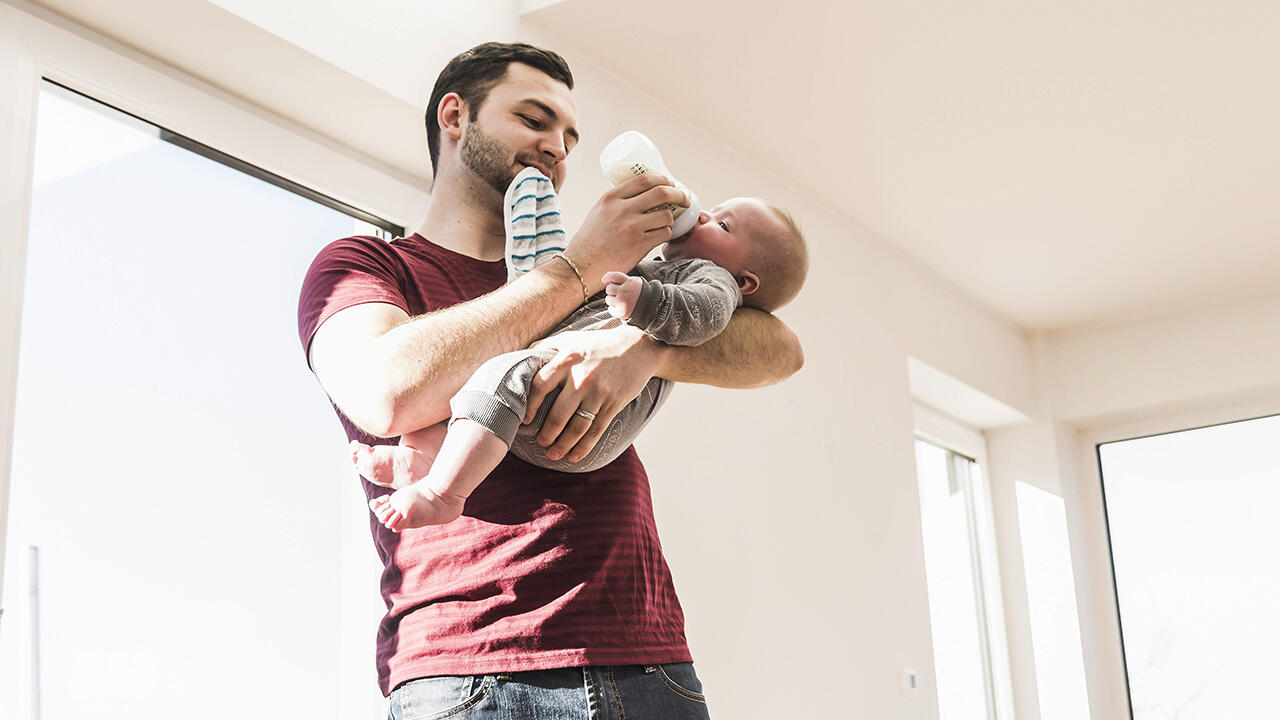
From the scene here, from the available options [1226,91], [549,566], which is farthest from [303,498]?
[1226,91]

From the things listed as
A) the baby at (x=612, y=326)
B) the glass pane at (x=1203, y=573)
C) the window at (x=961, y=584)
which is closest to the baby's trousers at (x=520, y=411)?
the baby at (x=612, y=326)

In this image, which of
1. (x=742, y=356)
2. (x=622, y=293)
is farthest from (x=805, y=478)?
(x=622, y=293)

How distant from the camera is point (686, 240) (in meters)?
1.46

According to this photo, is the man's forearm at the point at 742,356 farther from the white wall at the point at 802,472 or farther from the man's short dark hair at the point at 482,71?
the white wall at the point at 802,472

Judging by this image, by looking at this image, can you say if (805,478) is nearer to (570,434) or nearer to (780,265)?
(780,265)

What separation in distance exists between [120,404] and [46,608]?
0.95 ft

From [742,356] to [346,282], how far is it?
0.46 metres

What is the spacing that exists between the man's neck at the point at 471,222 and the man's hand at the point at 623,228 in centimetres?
18

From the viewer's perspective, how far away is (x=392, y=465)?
3.63 ft

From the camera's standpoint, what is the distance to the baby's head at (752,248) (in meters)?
1.45

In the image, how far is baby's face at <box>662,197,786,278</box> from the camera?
4.75 feet

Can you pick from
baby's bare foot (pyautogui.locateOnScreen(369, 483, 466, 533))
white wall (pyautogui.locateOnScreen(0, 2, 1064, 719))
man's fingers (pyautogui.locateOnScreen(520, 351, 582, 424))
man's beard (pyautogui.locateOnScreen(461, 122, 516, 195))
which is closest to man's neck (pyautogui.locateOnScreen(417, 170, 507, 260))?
man's beard (pyautogui.locateOnScreen(461, 122, 516, 195))

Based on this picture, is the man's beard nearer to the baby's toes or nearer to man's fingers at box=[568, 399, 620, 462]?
man's fingers at box=[568, 399, 620, 462]

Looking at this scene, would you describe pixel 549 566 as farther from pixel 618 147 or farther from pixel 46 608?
pixel 46 608
